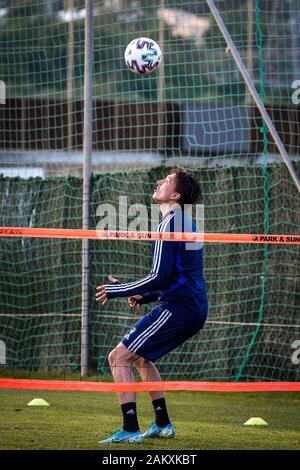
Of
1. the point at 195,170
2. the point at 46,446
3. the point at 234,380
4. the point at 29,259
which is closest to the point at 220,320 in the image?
the point at 234,380

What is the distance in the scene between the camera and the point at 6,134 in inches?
605

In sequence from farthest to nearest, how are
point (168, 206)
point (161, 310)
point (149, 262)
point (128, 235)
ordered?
point (149, 262) → point (128, 235) → point (168, 206) → point (161, 310)

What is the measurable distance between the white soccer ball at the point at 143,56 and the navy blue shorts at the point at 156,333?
3642mm

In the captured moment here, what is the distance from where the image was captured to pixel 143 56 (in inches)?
397

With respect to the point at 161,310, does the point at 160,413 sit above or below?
below

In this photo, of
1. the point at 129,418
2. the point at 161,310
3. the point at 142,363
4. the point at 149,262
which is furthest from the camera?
the point at 149,262

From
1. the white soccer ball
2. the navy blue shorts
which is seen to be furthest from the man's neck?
the white soccer ball

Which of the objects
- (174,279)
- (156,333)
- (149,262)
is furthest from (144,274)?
(156,333)

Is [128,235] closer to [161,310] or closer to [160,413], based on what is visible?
[161,310]

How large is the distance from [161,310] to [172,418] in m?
2.47

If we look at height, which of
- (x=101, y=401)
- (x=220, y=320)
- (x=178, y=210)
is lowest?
(x=101, y=401)

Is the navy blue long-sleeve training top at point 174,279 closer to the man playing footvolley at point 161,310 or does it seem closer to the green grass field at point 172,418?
the man playing footvolley at point 161,310
